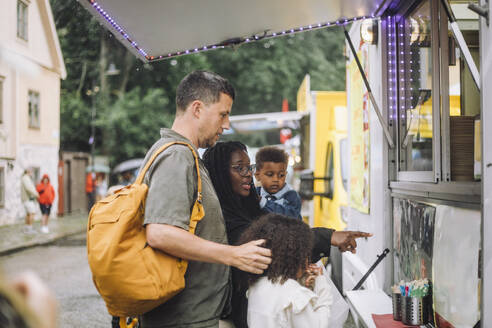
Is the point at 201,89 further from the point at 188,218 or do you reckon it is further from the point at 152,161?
the point at 188,218

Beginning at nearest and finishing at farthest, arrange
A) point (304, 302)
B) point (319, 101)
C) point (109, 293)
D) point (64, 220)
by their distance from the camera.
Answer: point (109, 293), point (304, 302), point (319, 101), point (64, 220)

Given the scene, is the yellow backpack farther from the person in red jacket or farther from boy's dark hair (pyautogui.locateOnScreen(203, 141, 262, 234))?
the person in red jacket

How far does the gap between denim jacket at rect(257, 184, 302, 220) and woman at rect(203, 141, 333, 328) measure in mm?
848

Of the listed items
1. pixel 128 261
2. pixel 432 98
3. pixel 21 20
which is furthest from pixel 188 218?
pixel 432 98

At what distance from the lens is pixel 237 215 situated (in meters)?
2.72

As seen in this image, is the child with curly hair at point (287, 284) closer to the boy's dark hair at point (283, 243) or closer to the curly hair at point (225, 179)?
the boy's dark hair at point (283, 243)

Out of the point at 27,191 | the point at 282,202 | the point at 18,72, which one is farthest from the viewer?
the point at 27,191

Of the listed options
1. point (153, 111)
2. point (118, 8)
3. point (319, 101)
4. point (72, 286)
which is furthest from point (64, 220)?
point (118, 8)

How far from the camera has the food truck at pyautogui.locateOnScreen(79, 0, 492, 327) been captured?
85.2 inches

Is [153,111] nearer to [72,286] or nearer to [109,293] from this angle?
[72,286]

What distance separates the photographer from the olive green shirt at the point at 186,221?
6.36 ft

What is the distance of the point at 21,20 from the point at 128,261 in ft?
3.97

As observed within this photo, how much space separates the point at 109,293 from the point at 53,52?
168cm

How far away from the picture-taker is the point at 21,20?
2.18m
